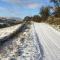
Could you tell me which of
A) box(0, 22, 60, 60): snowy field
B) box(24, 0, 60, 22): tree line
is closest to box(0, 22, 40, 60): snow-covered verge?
box(0, 22, 60, 60): snowy field

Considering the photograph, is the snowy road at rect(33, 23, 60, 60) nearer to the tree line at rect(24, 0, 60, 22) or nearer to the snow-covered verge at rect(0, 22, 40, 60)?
the snow-covered verge at rect(0, 22, 40, 60)

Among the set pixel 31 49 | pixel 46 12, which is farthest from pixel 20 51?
pixel 46 12

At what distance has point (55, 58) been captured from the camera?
30.2 feet

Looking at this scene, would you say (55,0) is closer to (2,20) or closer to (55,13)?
(55,13)

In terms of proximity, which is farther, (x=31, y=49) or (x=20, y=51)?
(x=31, y=49)

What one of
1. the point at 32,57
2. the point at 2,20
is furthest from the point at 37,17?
the point at 32,57

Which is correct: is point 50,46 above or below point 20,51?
below

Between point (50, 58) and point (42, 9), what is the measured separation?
94.1m

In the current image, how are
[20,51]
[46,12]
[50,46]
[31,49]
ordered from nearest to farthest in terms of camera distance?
[20,51], [31,49], [50,46], [46,12]

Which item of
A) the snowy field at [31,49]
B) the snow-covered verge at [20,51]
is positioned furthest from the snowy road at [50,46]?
the snow-covered verge at [20,51]

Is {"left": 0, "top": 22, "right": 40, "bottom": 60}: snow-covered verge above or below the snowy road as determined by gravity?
above

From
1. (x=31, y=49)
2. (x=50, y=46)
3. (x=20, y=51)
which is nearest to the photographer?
(x=20, y=51)

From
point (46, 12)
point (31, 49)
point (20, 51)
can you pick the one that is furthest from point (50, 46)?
point (46, 12)

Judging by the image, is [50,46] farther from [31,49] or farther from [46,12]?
[46,12]
